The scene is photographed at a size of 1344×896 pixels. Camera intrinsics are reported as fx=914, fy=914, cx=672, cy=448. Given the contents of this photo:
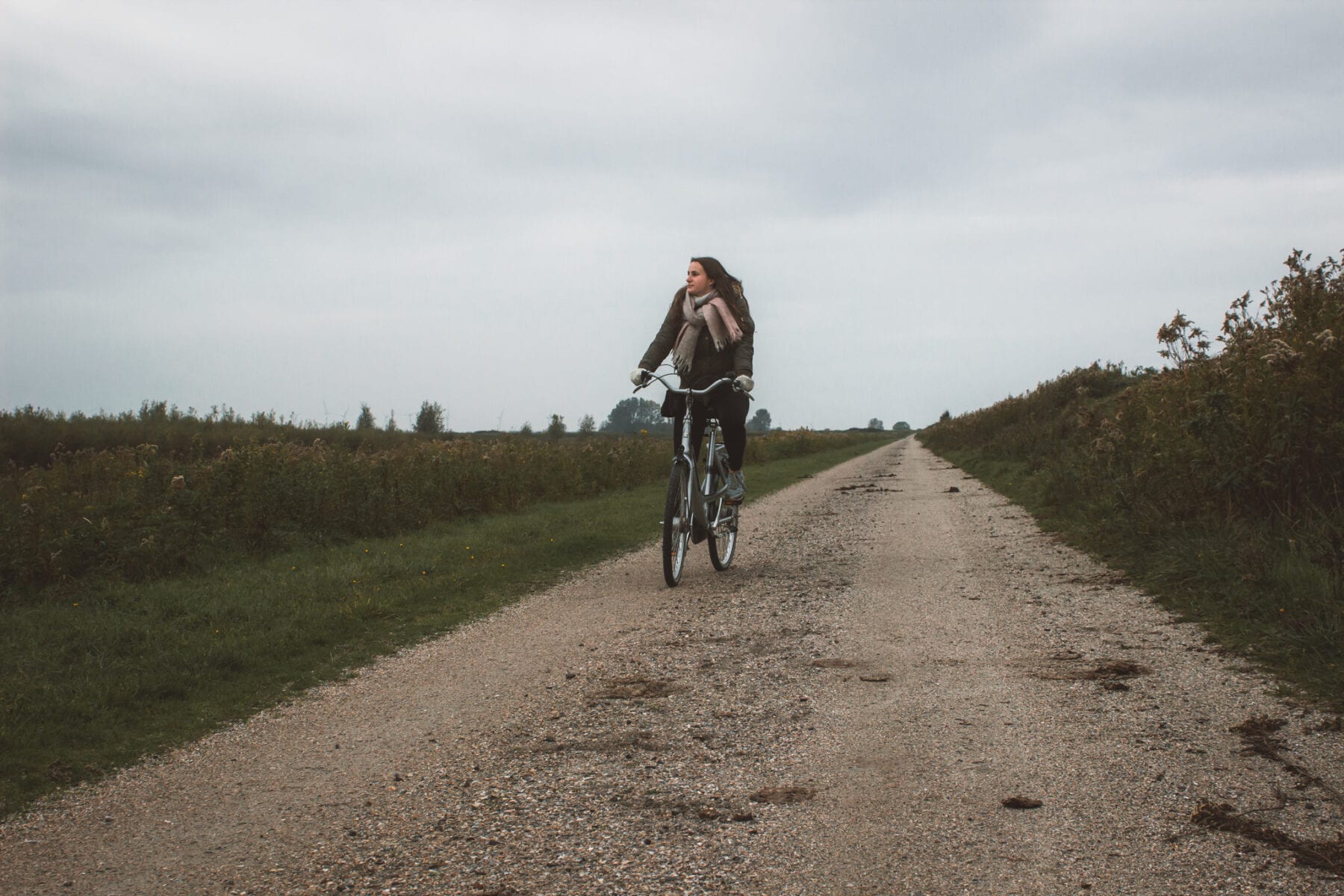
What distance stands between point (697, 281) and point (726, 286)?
23cm

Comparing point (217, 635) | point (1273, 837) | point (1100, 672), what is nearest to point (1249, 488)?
point (1100, 672)

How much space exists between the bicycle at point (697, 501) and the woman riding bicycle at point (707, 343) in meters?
0.11

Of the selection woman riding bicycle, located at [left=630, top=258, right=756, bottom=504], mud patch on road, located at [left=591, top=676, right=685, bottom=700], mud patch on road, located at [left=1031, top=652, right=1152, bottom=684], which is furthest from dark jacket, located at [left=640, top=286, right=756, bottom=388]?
mud patch on road, located at [left=1031, top=652, right=1152, bottom=684]

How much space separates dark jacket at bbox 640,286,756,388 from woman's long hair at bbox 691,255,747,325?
0.02 metres

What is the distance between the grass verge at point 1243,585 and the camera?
4.25 meters

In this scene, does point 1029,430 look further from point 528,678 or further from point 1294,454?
point 528,678

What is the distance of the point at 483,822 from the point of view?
2.80 metres

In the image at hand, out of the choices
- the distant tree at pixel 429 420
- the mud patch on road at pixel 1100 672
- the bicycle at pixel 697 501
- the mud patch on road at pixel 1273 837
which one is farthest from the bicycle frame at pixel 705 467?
the distant tree at pixel 429 420

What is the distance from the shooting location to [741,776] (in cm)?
312

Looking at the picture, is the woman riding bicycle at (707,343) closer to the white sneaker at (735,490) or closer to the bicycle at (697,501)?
the bicycle at (697,501)

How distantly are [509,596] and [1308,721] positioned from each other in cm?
498

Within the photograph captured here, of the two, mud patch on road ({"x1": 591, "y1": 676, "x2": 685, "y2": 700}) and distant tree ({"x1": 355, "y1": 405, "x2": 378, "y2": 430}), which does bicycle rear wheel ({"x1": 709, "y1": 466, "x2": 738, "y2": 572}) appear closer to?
mud patch on road ({"x1": 591, "y1": 676, "x2": 685, "y2": 700})

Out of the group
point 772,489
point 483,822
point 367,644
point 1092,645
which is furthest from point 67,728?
point 772,489

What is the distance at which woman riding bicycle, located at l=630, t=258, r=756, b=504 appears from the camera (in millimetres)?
7203
